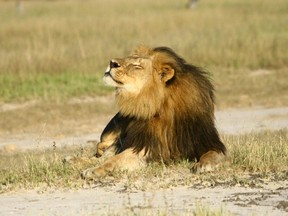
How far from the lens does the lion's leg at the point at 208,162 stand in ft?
22.3

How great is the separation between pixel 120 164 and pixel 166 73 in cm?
85

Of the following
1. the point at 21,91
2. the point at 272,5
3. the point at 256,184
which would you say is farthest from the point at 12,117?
the point at 272,5

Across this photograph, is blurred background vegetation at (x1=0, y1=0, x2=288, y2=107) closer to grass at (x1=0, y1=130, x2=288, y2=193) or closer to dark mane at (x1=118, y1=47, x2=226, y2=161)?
grass at (x1=0, y1=130, x2=288, y2=193)

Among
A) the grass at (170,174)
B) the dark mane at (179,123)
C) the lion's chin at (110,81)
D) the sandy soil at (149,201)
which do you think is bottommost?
the sandy soil at (149,201)

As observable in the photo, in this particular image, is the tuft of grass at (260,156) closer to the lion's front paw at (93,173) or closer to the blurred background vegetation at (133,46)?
the lion's front paw at (93,173)

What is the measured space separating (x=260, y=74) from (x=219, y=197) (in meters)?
9.86

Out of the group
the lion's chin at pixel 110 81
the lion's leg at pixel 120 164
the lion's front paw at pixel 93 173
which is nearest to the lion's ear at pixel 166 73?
the lion's chin at pixel 110 81

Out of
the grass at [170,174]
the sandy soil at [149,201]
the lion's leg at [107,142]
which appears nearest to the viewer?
the sandy soil at [149,201]

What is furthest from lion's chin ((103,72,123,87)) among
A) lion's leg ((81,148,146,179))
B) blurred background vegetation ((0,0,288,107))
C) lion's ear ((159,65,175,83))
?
blurred background vegetation ((0,0,288,107))

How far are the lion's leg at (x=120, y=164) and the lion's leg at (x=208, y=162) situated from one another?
468 mm

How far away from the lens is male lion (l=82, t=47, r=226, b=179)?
268 inches

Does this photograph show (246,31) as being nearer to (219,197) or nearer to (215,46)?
(215,46)

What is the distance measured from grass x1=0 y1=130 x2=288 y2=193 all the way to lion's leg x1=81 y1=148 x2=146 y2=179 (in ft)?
0.20

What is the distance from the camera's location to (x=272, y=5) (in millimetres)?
32906
